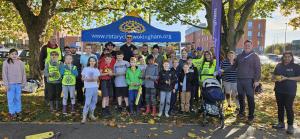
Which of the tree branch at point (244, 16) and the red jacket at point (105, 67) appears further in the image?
the tree branch at point (244, 16)

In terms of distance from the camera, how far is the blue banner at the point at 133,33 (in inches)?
486

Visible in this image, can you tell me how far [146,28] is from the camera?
12469 mm

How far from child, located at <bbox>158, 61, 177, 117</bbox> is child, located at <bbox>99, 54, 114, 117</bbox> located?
1352mm

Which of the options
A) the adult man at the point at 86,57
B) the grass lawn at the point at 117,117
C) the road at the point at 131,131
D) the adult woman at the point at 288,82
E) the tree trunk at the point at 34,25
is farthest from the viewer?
the tree trunk at the point at 34,25

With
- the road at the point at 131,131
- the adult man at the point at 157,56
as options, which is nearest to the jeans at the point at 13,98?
the road at the point at 131,131

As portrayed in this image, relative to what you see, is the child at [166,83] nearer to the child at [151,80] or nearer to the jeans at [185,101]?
the child at [151,80]

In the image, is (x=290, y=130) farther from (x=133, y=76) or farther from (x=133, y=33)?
(x=133, y=33)

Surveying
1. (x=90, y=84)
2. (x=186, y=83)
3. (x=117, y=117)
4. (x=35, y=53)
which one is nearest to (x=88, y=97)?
(x=90, y=84)

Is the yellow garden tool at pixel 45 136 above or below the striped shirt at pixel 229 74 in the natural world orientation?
below

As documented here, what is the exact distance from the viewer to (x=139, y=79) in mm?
8836

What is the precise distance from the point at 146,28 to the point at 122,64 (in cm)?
392

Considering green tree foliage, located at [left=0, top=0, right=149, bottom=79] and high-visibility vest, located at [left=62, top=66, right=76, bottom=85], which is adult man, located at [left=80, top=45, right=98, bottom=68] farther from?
green tree foliage, located at [left=0, top=0, right=149, bottom=79]

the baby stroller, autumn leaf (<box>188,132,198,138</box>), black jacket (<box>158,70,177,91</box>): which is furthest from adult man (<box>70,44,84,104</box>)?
autumn leaf (<box>188,132,198,138</box>)

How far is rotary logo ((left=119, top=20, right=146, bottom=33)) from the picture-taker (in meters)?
12.4
